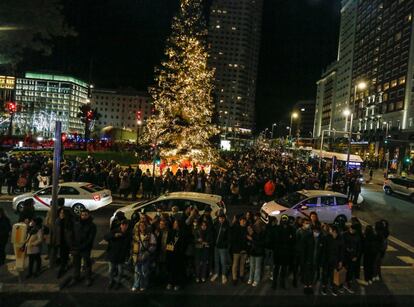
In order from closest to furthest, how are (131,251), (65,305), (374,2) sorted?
1. (65,305)
2. (131,251)
3. (374,2)

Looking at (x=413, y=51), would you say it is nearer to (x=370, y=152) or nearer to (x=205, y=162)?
(x=370, y=152)

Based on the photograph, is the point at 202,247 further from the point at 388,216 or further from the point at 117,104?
the point at 117,104

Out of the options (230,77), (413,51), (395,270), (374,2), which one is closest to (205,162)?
(395,270)

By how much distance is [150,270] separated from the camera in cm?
843

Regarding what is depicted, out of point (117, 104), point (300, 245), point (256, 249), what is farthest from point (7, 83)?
point (300, 245)

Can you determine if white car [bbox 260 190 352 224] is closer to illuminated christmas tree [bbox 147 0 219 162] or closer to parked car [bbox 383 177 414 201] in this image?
illuminated christmas tree [bbox 147 0 219 162]

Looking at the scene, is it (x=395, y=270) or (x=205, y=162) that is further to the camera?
(x=205, y=162)

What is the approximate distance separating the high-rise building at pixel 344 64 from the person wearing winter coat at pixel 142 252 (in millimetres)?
116052

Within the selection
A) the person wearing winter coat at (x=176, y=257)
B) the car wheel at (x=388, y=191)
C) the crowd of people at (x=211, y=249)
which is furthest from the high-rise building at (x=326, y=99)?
the person wearing winter coat at (x=176, y=257)

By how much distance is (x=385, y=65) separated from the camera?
279 feet

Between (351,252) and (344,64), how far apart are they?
128 metres

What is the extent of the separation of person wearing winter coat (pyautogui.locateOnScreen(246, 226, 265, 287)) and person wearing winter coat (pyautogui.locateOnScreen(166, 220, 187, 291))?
1541 mm

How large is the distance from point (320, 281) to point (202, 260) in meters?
2.88

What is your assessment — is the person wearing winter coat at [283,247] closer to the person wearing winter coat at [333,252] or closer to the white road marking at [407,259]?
the person wearing winter coat at [333,252]
